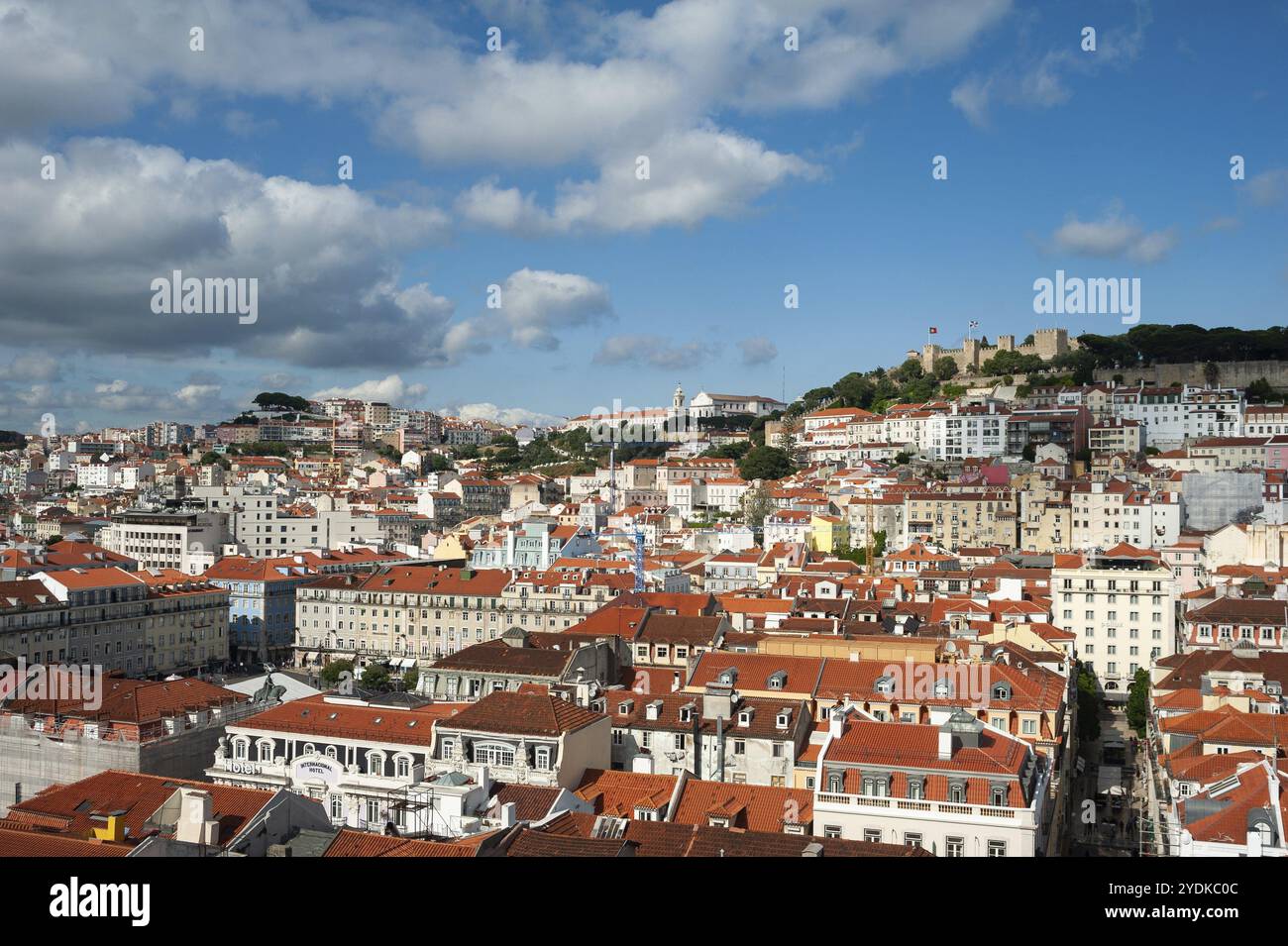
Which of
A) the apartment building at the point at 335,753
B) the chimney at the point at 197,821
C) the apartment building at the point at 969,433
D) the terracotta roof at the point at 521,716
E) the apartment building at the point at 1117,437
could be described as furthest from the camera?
the apartment building at the point at 969,433

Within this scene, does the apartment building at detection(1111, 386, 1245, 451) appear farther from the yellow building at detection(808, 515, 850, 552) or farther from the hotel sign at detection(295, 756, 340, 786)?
the hotel sign at detection(295, 756, 340, 786)

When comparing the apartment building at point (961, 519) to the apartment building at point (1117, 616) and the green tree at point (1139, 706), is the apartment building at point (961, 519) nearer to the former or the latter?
the apartment building at point (1117, 616)

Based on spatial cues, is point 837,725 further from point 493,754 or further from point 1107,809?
point 1107,809

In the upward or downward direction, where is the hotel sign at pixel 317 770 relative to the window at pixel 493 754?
downward

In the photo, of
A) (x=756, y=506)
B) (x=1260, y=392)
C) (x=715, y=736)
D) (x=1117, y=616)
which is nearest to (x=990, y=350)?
(x=1260, y=392)

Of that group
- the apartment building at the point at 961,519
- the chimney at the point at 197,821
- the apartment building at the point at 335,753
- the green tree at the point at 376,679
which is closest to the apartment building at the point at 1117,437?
the apartment building at the point at 961,519
